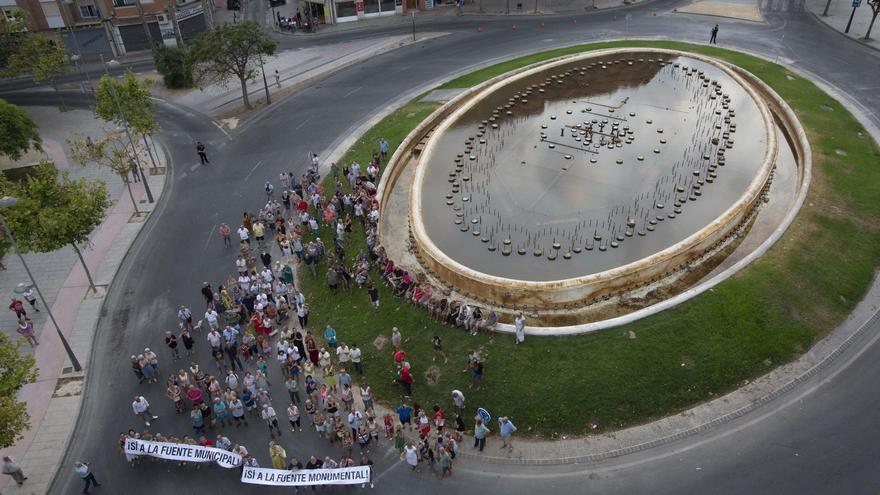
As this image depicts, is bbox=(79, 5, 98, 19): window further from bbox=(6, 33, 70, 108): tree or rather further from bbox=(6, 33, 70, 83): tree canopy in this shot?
bbox=(6, 33, 70, 108): tree

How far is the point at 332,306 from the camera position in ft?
86.8

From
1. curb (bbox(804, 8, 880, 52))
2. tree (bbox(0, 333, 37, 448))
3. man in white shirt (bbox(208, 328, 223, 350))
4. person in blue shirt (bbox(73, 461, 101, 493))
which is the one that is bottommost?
person in blue shirt (bbox(73, 461, 101, 493))

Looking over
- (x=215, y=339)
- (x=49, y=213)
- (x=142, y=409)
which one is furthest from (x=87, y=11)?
(x=142, y=409)

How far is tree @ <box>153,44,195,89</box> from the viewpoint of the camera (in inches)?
2008

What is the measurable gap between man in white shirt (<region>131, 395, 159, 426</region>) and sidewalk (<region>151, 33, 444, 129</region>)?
26846 millimetres

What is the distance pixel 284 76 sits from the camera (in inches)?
2071

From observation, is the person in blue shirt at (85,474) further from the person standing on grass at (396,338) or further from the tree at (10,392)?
the person standing on grass at (396,338)

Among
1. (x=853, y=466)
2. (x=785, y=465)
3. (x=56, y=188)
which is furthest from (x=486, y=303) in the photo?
(x=56, y=188)

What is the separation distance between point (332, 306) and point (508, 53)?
3455 cm

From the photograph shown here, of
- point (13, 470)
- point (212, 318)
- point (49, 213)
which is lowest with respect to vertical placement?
point (13, 470)

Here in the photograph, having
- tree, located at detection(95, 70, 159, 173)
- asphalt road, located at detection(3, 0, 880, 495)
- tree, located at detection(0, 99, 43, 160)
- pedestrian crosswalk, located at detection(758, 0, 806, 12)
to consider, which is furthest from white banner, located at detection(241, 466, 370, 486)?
pedestrian crosswalk, located at detection(758, 0, 806, 12)

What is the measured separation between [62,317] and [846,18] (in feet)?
216

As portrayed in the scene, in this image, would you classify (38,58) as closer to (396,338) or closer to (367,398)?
(396,338)

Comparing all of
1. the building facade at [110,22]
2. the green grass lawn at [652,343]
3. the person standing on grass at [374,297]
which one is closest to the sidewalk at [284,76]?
the building facade at [110,22]
